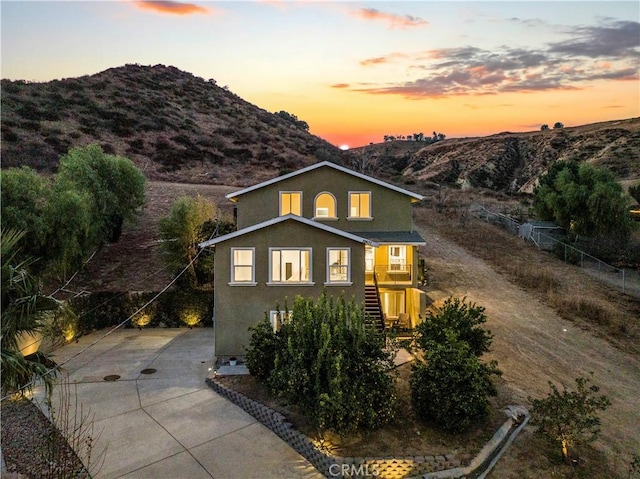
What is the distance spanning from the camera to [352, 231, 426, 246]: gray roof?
20.1 meters

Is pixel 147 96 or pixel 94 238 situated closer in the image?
pixel 94 238

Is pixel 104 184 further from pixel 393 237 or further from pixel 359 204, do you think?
pixel 393 237

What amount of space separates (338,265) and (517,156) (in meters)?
87.1

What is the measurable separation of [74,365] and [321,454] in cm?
1242

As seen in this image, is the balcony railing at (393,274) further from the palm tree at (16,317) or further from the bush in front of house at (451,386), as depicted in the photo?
the palm tree at (16,317)

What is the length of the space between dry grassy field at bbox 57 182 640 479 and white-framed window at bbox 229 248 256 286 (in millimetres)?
10332

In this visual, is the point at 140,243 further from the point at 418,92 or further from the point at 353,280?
the point at 418,92

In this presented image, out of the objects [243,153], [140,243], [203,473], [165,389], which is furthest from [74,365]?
[243,153]

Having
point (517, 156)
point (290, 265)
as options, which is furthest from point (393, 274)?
point (517, 156)

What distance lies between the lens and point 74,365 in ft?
55.6

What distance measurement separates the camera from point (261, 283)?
668 inches

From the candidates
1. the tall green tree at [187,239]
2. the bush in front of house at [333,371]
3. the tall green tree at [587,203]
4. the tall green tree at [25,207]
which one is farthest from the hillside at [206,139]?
the bush in front of house at [333,371]

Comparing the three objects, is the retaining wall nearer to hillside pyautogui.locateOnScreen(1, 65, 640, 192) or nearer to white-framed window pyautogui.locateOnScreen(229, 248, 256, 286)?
white-framed window pyautogui.locateOnScreen(229, 248, 256, 286)

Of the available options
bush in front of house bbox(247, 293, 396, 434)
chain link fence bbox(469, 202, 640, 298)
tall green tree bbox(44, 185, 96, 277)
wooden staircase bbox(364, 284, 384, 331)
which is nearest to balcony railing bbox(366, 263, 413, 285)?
wooden staircase bbox(364, 284, 384, 331)
